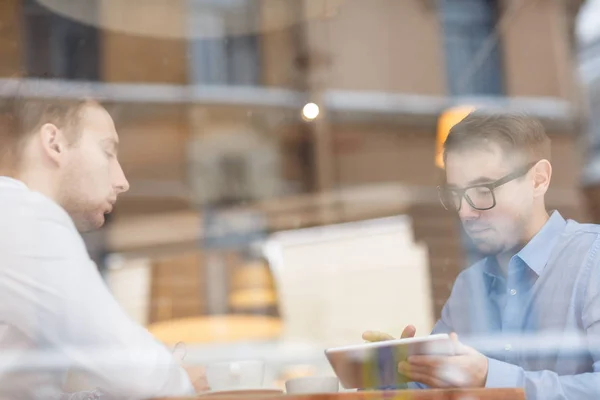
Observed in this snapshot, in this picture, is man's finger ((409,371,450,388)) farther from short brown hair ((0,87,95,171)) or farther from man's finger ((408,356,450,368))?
short brown hair ((0,87,95,171))

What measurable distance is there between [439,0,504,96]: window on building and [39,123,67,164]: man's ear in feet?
3.32

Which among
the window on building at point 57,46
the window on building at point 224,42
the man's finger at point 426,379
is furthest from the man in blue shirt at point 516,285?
the window on building at point 224,42

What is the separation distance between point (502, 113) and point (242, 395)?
0.55 meters

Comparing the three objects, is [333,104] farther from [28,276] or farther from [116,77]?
[28,276]

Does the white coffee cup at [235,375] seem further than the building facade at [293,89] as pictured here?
No

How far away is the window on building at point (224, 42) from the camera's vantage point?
2.23 metres

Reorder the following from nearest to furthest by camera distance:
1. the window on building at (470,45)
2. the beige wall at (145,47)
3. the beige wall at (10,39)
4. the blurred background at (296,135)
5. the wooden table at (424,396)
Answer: the wooden table at (424,396) → the beige wall at (10,39) → the blurred background at (296,135) → the window on building at (470,45) → the beige wall at (145,47)

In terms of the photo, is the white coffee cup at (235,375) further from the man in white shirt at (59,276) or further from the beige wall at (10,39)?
the beige wall at (10,39)

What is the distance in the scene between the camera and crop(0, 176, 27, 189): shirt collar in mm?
1038

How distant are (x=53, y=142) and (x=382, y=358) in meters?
0.51

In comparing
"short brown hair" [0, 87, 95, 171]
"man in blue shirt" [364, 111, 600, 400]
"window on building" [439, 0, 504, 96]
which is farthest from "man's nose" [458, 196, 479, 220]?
"window on building" [439, 0, 504, 96]

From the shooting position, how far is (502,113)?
117cm

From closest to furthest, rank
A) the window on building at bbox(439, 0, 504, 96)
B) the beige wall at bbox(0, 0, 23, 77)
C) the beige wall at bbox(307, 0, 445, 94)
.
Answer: the beige wall at bbox(0, 0, 23, 77) → the window on building at bbox(439, 0, 504, 96) → the beige wall at bbox(307, 0, 445, 94)

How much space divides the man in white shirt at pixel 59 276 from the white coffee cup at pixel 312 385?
0.37ft
